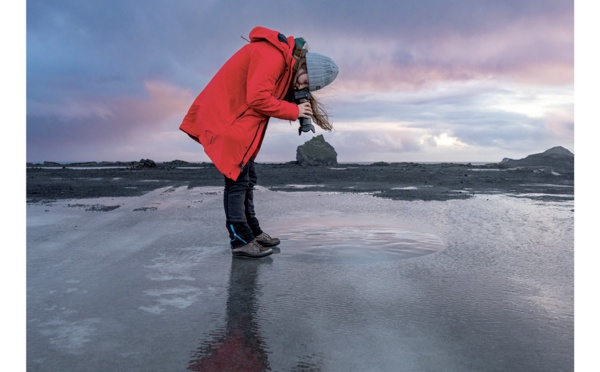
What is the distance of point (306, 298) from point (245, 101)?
1.96 m

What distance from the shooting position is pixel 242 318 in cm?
248

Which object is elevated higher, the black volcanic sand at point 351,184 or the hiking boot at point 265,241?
the black volcanic sand at point 351,184

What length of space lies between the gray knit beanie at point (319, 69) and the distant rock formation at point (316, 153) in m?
29.3

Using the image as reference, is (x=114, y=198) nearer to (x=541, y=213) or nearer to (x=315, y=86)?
(x=315, y=86)

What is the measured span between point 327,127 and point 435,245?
1519 mm

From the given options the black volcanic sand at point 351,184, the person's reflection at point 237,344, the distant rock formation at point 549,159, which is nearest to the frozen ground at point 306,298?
the person's reflection at point 237,344

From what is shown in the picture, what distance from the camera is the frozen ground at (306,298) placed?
2041mm

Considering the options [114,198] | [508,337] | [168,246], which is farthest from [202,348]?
[114,198]

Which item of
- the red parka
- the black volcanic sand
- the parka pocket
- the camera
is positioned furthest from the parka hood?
the black volcanic sand

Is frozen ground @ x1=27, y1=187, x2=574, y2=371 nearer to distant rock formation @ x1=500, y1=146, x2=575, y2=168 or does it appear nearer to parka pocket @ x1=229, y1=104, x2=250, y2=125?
parka pocket @ x1=229, y1=104, x2=250, y2=125

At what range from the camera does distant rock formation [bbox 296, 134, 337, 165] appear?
33.9 m

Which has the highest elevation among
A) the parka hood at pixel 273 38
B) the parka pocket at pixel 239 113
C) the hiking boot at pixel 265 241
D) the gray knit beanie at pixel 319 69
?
the parka hood at pixel 273 38

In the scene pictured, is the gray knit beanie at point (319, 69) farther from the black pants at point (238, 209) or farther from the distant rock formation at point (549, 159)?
the distant rock formation at point (549, 159)

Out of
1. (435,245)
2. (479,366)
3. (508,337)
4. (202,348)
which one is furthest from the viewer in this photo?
(435,245)
